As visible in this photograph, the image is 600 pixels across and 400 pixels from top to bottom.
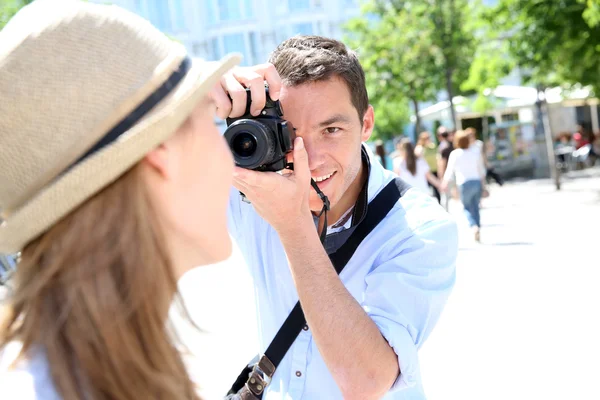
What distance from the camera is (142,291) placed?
1.11 m

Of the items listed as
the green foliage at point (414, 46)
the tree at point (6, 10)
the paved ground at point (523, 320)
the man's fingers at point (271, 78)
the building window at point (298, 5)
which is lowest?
the paved ground at point (523, 320)

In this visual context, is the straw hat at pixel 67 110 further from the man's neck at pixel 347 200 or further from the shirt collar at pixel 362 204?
the man's neck at pixel 347 200

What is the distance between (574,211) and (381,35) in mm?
13004

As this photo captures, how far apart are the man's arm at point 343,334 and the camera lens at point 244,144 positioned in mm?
307

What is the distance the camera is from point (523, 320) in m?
6.42

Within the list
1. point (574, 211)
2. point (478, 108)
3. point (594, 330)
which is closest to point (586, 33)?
point (574, 211)

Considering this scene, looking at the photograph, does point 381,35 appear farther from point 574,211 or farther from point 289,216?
point 289,216

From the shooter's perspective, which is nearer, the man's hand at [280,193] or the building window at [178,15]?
the man's hand at [280,193]

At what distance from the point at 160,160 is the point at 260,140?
2.74ft

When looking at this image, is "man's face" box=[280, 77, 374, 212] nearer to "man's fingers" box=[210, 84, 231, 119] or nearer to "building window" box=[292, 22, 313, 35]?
"man's fingers" box=[210, 84, 231, 119]

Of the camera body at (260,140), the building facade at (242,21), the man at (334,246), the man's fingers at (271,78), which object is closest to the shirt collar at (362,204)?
the man at (334,246)

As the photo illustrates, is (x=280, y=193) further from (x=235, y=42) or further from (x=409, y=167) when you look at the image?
(x=235, y=42)

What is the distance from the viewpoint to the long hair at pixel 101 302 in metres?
1.07

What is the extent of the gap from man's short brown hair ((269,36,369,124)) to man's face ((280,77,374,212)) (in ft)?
0.10
